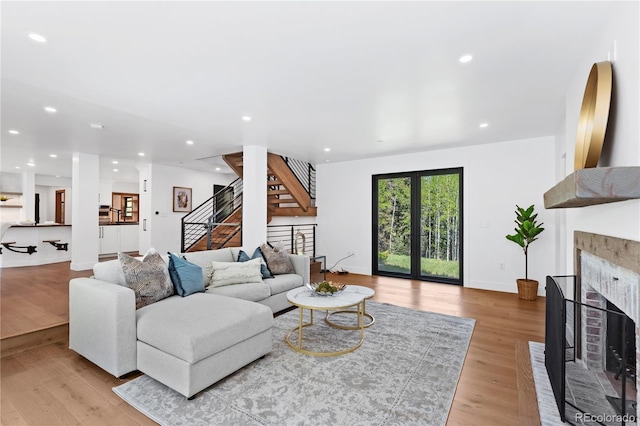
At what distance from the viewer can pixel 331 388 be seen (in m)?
2.23

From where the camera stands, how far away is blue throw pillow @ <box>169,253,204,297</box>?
3007 mm

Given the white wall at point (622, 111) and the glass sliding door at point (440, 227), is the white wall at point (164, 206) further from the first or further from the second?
the white wall at point (622, 111)

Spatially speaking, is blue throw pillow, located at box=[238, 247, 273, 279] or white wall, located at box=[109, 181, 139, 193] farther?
white wall, located at box=[109, 181, 139, 193]

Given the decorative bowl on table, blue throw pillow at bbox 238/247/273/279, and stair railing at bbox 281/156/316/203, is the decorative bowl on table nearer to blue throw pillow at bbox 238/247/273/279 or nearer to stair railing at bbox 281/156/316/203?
blue throw pillow at bbox 238/247/273/279

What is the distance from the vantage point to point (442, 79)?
9.14 ft

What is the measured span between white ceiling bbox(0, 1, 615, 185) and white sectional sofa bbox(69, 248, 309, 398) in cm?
179

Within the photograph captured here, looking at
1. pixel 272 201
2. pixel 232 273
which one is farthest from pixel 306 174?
pixel 232 273

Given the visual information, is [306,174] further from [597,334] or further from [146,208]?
[597,334]

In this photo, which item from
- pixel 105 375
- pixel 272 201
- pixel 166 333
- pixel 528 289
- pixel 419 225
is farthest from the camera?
pixel 272 201

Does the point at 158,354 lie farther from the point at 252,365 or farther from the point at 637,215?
the point at 637,215

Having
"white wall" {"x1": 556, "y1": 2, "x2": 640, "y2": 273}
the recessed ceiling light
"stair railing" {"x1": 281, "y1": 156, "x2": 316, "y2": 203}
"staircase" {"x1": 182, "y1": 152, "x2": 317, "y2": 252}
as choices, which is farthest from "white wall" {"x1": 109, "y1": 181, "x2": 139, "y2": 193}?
"white wall" {"x1": 556, "y1": 2, "x2": 640, "y2": 273}

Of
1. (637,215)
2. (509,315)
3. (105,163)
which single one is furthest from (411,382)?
(105,163)

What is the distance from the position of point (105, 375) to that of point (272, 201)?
4835 millimetres

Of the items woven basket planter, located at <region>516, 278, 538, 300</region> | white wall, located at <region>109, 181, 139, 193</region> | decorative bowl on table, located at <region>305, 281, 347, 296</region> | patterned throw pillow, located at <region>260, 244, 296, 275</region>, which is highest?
white wall, located at <region>109, 181, 139, 193</region>
